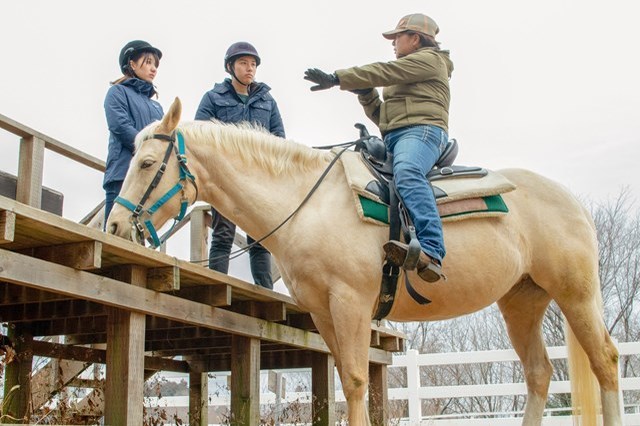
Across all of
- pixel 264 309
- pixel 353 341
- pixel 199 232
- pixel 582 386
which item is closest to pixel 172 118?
pixel 353 341

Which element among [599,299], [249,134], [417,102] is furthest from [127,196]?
[599,299]

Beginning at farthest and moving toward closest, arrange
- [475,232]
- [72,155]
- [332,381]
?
[332,381] < [72,155] < [475,232]

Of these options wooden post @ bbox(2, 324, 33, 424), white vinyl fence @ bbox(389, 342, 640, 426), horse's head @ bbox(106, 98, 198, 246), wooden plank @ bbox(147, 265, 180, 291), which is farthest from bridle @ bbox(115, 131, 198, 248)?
white vinyl fence @ bbox(389, 342, 640, 426)

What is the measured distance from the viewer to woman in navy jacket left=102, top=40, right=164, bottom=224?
587 centimetres

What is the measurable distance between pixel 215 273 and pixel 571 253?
2641 mm

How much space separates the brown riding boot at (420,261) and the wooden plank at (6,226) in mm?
2135

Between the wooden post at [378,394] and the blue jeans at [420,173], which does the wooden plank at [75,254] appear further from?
the wooden post at [378,394]

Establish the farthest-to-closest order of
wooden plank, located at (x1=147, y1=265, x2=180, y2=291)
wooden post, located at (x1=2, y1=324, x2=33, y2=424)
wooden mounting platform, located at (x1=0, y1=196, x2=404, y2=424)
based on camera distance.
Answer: wooden post, located at (x1=2, y1=324, x2=33, y2=424) < wooden plank, located at (x1=147, y1=265, x2=180, y2=291) < wooden mounting platform, located at (x1=0, y1=196, x2=404, y2=424)

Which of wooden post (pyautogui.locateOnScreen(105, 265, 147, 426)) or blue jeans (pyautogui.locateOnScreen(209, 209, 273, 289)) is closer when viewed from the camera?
wooden post (pyautogui.locateOnScreen(105, 265, 147, 426))

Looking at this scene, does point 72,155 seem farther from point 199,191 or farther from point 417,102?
point 417,102

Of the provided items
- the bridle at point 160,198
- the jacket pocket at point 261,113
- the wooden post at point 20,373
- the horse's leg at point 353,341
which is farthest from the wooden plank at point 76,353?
the horse's leg at point 353,341

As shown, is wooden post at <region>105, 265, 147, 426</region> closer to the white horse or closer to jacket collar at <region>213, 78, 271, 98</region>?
the white horse

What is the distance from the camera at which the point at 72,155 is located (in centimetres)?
690

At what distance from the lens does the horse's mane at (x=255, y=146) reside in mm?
5219
